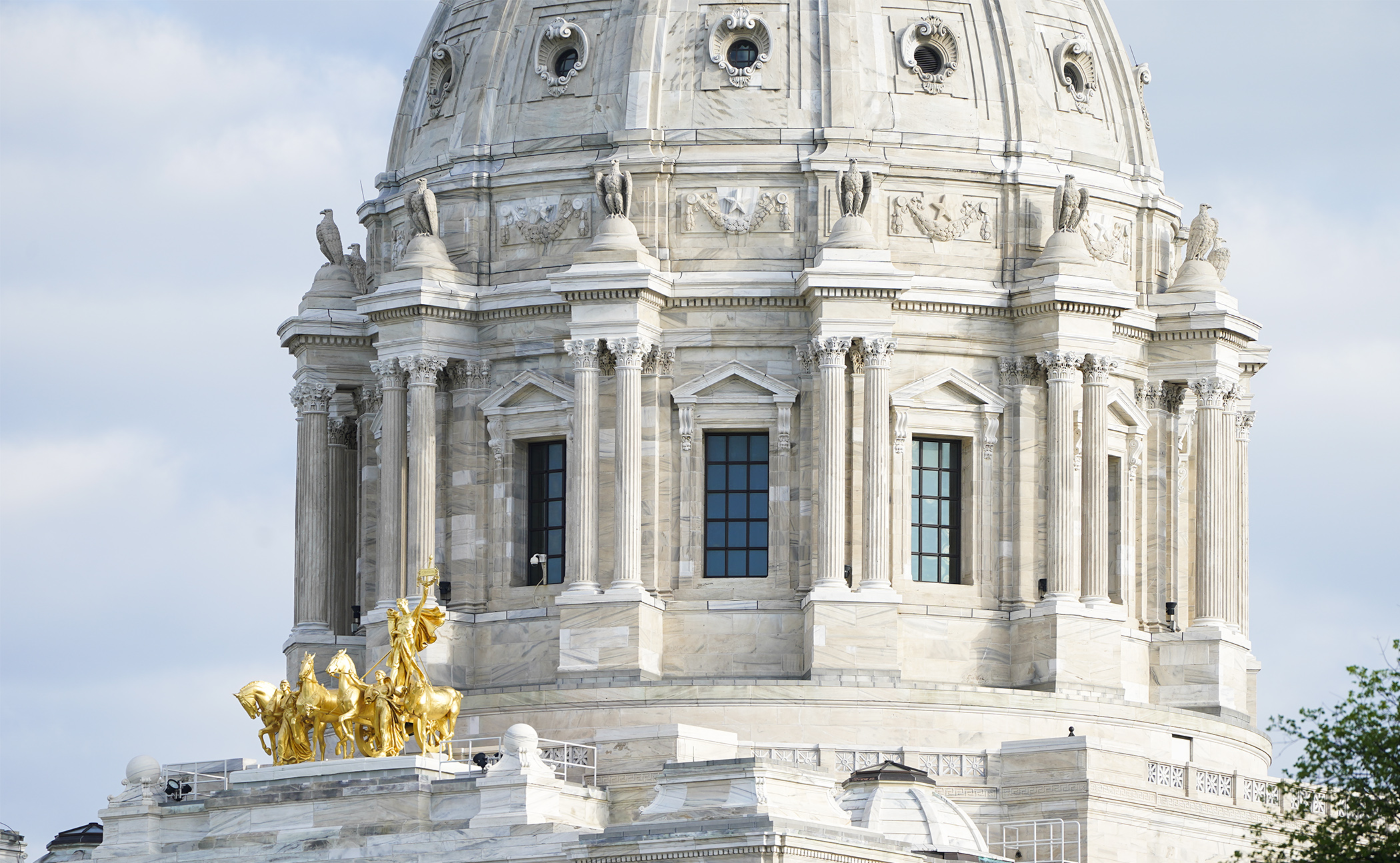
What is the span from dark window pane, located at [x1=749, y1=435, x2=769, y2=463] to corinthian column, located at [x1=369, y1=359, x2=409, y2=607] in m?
8.67

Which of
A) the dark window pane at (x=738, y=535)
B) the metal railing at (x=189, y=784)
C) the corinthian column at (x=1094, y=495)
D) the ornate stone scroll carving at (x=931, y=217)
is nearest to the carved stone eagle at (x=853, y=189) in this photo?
the ornate stone scroll carving at (x=931, y=217)

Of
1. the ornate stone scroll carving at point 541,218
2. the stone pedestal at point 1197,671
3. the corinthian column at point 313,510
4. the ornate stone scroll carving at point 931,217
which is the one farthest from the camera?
the corinthian column at point 313,510

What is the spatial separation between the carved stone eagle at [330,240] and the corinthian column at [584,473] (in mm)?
11856

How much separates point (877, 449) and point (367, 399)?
15.2 metres

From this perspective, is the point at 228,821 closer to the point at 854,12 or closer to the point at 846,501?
the point at 846,501

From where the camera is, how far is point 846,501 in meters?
97.0

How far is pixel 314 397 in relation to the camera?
10450 cm

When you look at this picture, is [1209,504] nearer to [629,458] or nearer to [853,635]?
[853,635]

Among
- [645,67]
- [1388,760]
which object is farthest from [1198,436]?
[1388,760]

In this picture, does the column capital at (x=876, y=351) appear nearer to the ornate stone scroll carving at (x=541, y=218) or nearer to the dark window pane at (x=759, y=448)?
the dark window pane at (x=759, y=448)

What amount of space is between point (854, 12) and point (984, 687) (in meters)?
17.8

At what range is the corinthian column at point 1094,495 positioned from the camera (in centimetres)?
9825

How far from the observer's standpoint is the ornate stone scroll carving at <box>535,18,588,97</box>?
332ft

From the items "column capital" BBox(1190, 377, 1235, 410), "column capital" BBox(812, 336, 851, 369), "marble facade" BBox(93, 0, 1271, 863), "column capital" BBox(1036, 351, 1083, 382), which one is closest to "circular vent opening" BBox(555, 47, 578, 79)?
"marble facade" BBox(93, 0, 1271, 863)
